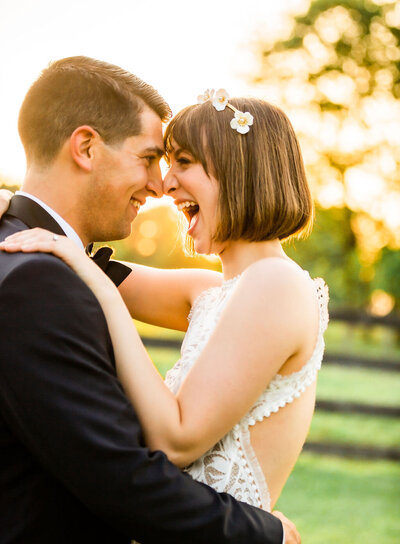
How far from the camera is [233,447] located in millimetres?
2436

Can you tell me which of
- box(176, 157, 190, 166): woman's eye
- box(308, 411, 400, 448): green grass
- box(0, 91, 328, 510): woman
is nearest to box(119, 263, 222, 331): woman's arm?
box(0, 91, 328, 510): woman

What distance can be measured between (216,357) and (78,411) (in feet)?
1.79

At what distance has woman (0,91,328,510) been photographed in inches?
87.0

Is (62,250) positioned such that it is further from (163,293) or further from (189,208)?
(163,293)

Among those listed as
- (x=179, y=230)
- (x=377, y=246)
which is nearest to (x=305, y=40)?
(x=377, y=246)

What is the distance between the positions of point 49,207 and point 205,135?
2.13 feet

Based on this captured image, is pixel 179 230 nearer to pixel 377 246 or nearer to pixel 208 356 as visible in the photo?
pixel 208 356

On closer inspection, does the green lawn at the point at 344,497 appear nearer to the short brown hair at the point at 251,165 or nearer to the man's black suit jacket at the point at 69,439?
the short brown hair at the point at 251,165

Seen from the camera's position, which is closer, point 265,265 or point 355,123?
point 265,265

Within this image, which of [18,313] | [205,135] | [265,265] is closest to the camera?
[18,313]

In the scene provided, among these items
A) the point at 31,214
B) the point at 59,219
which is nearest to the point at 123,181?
the point at 59,219

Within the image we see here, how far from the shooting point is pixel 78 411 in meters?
1.92

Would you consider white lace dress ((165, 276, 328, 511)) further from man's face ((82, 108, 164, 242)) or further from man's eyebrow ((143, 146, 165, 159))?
man's eyebrow ((143, 146, 165, 159))

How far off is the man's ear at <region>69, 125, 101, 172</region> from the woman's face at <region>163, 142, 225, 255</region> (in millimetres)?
344
